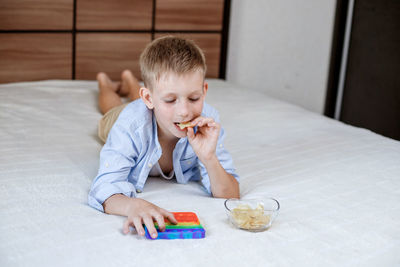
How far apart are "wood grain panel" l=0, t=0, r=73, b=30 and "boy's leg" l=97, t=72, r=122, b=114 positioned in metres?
0.46

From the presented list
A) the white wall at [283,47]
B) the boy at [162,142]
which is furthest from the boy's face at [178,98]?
the white wall at [283,47]

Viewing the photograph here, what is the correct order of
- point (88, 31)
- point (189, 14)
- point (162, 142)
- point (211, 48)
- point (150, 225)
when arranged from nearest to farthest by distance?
1. point (150, 225)
2. point (162, 142)
3. point (88, 31)
4. point (189, 14)
5. point (211, 48)

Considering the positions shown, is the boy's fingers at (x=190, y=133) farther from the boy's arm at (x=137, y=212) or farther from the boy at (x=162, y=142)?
the boy's arm at (x=137, y=212)

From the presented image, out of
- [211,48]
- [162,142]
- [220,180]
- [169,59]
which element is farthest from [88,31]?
[220,180]

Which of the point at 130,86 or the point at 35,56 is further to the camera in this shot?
the point at 35,56

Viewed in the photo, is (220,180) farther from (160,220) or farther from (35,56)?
(35,56)

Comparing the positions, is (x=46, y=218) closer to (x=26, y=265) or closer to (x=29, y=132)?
(x=26, y=265)

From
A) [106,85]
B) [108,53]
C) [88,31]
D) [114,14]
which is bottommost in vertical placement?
[106,85]

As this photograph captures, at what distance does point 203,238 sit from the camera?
3.87ft

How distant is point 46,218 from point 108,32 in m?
1.85

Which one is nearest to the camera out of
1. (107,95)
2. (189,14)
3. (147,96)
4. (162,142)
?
(147,96)

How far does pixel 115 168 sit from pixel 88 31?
5.37 ft

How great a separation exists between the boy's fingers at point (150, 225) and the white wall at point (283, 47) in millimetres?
2286

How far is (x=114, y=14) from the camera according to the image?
2893 millimetres
